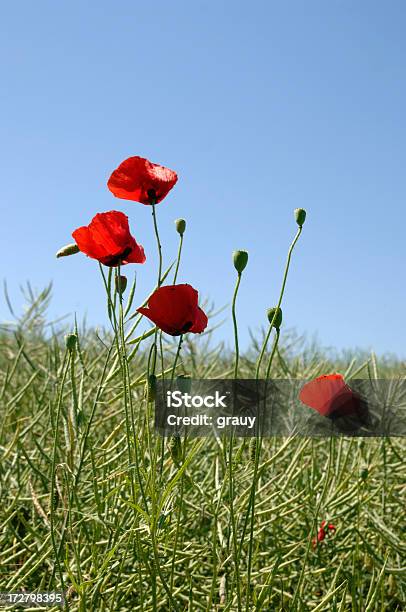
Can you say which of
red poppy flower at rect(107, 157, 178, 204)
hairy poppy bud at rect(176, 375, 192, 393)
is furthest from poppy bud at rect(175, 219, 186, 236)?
hairy poppy bud at rect(176, 375, 192, 393)

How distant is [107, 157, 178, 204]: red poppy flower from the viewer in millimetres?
666

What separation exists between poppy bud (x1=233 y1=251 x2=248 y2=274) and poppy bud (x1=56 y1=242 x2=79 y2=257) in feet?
0.59

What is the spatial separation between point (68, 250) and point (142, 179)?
111 mm

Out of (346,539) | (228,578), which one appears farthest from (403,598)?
(228,578)

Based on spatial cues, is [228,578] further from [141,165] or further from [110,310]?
[141,165]

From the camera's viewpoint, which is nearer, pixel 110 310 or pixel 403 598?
pixel 110 310

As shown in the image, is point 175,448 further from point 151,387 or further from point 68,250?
point 68,250

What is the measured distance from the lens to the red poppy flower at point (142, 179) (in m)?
0.67

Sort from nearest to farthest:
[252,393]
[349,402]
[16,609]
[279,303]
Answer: [279,303], [349,402], [16,609], [252,393]

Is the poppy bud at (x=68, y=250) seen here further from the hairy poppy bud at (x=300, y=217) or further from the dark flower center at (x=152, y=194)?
the hairy poppy bud at (x=300, y=217)

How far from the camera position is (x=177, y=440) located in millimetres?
631

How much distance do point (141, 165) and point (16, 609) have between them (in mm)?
526

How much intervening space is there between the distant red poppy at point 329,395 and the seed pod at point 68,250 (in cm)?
27

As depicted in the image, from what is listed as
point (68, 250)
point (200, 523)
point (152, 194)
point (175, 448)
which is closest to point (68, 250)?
point (68, 250)
